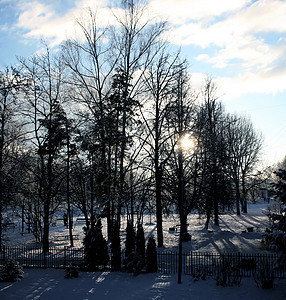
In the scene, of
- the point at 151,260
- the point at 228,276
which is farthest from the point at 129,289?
the point at 228,276

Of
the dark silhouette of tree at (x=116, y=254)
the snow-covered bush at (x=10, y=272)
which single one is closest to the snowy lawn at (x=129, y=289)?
the snow-covered bush at (x=10, y=272)

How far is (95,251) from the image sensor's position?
15.4 m

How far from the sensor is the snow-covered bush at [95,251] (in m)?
15.3

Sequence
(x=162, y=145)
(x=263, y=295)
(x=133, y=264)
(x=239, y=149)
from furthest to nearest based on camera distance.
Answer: (x=239, y=149)
(x=162, y=145)
(x=133, y=264)
(x=263, y=295)

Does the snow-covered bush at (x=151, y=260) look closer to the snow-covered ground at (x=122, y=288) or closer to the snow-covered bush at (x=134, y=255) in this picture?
the snow-covered bush at (x=134, y=255)

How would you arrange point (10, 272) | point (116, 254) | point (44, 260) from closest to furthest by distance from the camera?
point (10, 272), point (116, 254), point (44, 260)

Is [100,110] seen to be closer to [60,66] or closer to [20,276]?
[60,66]

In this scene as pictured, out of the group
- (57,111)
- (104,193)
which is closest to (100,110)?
(57,111)

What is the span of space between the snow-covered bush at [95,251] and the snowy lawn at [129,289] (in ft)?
3.45

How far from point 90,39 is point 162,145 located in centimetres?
920

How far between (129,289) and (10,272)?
6078 millimetres

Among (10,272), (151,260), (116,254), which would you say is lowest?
(10,272)

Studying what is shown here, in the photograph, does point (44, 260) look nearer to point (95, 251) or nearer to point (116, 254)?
point (95, 251)

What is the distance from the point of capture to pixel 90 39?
1900cm
